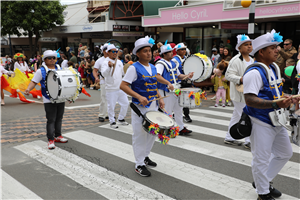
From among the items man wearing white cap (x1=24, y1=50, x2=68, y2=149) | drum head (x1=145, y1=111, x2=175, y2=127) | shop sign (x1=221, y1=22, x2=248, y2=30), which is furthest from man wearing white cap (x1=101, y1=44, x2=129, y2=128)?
shop sign (x1=221, y1=22, x2=248, y2=30)

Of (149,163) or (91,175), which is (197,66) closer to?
(149,163)

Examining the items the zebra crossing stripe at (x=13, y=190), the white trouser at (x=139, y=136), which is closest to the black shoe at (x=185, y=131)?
the white trouser at (x=139, y=136)

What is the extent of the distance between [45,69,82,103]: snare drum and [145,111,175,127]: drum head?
2162 mm

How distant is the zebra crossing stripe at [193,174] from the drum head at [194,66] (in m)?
2.53

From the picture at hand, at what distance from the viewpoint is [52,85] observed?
568 centimetres

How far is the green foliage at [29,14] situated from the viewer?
2853 cm

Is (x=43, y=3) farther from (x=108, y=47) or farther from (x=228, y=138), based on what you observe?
(x=228, y=138)

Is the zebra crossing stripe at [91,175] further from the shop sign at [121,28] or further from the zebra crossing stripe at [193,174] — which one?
the shop sign at [121,28]

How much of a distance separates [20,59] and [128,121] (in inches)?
366

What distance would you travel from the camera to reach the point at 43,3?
29719mm

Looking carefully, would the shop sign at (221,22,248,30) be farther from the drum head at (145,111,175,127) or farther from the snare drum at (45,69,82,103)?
the drum head at (145,111,175,127)

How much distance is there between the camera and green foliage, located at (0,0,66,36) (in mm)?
28531

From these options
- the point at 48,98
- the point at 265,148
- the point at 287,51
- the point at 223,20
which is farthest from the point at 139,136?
the point at 223,20

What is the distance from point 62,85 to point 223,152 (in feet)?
11.5
